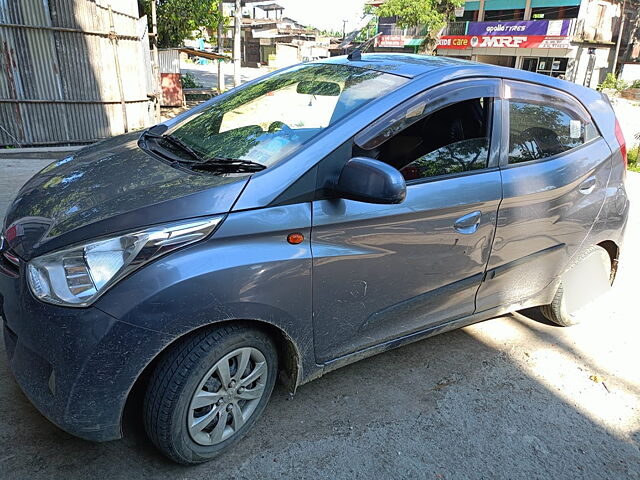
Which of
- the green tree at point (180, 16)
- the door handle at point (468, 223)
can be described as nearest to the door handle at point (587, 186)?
the door handle at point (468, 223)

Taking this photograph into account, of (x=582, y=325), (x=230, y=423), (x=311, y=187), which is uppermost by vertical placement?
(x=311, y=187)

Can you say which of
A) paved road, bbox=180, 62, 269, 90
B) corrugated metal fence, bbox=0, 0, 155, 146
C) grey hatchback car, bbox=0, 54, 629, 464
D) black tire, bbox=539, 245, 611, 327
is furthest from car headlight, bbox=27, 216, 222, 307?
paved road, bbox=180, 62, 269, 90

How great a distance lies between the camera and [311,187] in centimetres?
216

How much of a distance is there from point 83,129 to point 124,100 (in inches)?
35.6

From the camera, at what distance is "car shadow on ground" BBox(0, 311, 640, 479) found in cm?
224

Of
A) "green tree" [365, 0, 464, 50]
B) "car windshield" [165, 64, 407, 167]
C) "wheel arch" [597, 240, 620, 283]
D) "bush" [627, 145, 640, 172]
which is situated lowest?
"bush" [627, 145, 640, 172]

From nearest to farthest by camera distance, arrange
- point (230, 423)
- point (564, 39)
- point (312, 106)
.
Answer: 1. point (230, 423)
2. point (312, 106)
3. point (564, 39)

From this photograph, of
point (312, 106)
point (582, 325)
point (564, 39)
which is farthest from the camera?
point (564, 39)

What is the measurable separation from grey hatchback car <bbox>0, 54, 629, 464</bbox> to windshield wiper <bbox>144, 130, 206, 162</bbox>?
0.06ft

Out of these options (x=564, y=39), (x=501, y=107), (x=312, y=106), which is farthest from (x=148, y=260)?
(x=564, y=39)

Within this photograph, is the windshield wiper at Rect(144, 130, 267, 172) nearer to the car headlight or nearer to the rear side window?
the car headlight

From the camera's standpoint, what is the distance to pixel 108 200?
2.12m

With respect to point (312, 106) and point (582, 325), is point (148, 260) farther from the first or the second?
point (582, 325)

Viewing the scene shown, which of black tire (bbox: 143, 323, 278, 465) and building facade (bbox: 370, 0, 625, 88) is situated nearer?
black tire (bbox: 143, 323, 278, 465)
